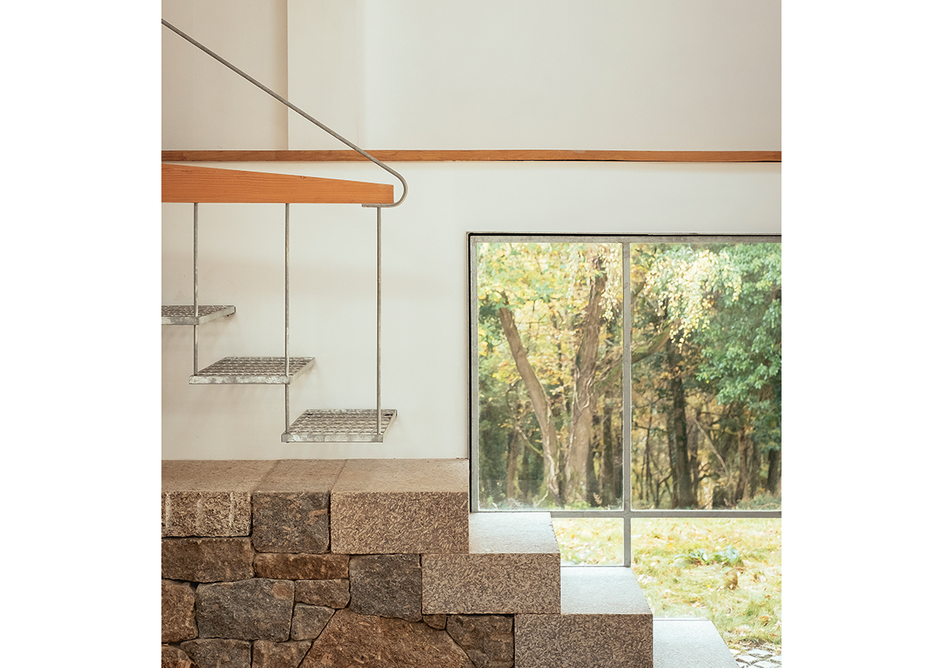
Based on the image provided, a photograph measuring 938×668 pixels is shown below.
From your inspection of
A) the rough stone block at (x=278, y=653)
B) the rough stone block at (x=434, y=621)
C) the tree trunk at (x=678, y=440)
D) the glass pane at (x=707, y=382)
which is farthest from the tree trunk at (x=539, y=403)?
the rough stone block at (x=278, y=653)

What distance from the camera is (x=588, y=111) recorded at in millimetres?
3127

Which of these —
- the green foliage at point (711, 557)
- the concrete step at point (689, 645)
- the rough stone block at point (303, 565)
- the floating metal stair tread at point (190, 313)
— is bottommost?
the concrete step at point (689, 645)

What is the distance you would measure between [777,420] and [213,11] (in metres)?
2.93

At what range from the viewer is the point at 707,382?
10.1 feet

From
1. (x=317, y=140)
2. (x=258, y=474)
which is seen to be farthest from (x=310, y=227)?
(x=258, y=474)

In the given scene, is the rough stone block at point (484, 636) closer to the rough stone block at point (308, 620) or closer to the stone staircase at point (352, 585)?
the stone staircase at point (352, 585)

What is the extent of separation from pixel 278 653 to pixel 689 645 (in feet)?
5.10

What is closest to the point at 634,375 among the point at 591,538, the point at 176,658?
the point at 591,538

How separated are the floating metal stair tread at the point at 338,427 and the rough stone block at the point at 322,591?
462 millimetres

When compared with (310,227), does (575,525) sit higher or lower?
lower

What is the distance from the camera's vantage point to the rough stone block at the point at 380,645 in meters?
2.36

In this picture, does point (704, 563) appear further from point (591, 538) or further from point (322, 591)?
point (322, 591)
